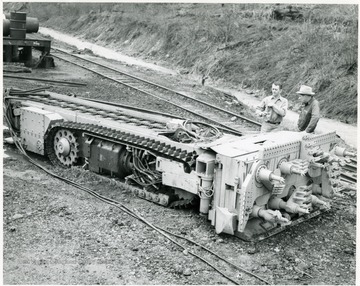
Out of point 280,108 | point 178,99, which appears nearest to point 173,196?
point 280,108

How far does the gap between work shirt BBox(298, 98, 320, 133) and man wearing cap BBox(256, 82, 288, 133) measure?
43cm

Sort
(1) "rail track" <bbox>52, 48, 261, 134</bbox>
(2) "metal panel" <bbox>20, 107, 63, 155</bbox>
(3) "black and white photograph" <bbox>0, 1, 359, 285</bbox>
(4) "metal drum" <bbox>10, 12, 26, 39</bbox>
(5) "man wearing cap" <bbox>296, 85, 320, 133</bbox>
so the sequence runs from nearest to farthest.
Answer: (3) "black and white photograph" <bbox>0, 1, 359, 285</bbox> → (5) "man wearing cap" <bbox>296, 85, 320, 133</bbox> → (2) "metal panel" <bbox>20, 107, 63, 155</bbox> → (1) "rail track" <bbox>52, 48, 261, 134</bbox> → (4) "metal drum" <bbox>10, 12, 26, 39</bbox>

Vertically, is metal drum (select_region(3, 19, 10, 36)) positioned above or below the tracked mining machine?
above

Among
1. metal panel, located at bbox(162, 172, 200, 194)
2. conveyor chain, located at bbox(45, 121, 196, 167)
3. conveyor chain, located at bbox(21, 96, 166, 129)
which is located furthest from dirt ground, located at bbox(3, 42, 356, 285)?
conveyor chain, located at bbox(21, 96, 166, 129)

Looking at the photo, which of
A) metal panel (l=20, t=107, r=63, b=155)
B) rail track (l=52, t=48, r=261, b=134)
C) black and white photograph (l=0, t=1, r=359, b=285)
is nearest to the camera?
black and white photograph (l=0, t=1, r=359, b=285)

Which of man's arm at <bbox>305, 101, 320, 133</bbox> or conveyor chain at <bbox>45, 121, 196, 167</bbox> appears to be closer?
conveyor chain at <bbox>45, 121, 196, 167</bbox>

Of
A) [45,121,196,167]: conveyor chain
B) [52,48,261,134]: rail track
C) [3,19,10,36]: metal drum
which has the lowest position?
[52,48,261,134]: rail track

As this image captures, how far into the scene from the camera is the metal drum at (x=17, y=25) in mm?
19922

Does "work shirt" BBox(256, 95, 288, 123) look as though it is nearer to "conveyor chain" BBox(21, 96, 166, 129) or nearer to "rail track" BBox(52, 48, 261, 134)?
"conveyor chain" BBox(21, 96, 166, 129)

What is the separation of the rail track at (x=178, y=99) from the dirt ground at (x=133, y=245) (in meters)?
4.58

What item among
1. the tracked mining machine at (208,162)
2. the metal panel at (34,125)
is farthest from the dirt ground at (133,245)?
the metal panel at (34,125)

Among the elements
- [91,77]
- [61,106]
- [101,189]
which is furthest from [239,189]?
[91,77]

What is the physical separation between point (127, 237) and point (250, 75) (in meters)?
15.2

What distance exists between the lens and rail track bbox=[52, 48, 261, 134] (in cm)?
1487
